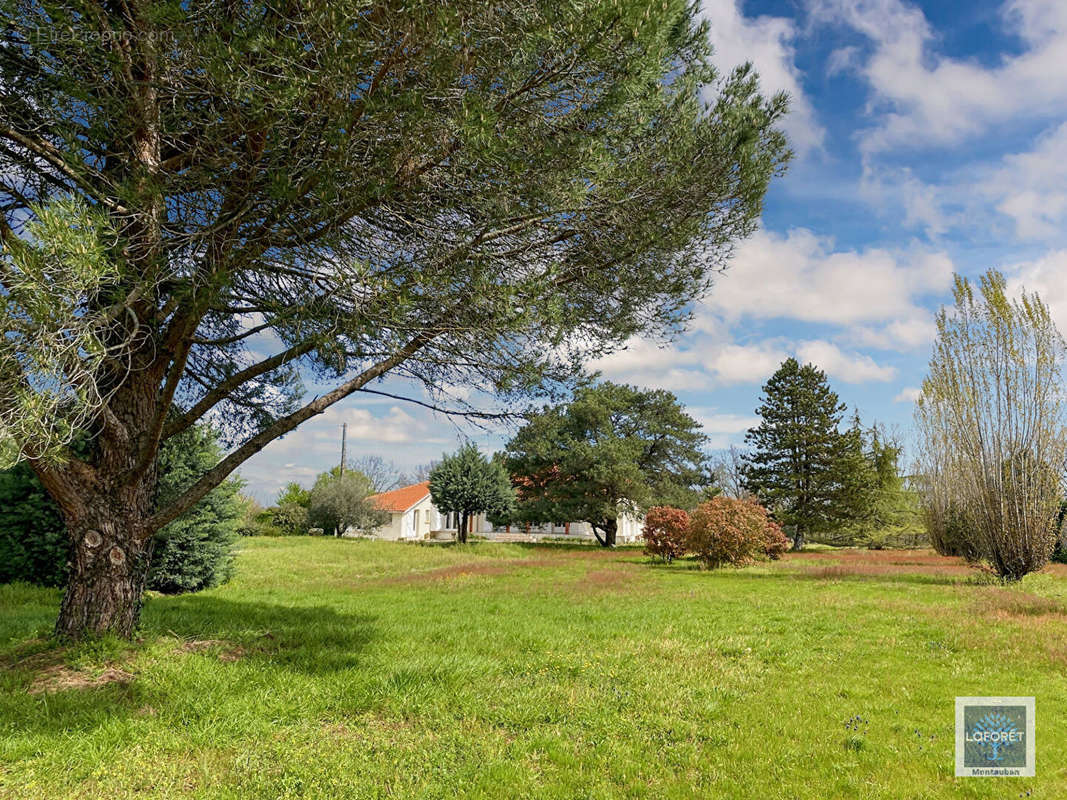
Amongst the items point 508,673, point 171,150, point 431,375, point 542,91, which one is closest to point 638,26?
point 542,91

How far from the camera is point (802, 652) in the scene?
8.03 m

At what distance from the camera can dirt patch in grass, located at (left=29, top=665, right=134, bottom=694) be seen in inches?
216

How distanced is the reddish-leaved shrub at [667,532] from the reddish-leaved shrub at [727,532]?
54.3 inches

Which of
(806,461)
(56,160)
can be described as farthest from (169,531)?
(806,461)

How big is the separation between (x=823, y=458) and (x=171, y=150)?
121ft

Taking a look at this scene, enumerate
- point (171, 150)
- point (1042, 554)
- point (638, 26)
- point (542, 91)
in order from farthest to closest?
point (1042, 554)
point (171, 150)
point (542, 91)
point (638, 26)

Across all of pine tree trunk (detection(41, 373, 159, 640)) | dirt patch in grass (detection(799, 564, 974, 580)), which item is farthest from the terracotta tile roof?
pine tree trunk (detection(41, 373, 159, 640))

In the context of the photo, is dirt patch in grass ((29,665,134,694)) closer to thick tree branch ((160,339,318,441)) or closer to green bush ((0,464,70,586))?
thick tree branch ((160,339,318,441))

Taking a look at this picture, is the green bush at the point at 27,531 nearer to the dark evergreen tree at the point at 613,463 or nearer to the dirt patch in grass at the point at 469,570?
the dirt patch in grass at the point at 469,570

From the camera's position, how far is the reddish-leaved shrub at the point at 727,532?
21.0 meters

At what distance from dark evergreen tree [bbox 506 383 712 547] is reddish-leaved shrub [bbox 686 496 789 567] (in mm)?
10281

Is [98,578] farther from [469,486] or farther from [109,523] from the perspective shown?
[469,486]

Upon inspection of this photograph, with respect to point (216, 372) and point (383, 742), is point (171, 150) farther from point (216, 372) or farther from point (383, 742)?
point (383, 742)

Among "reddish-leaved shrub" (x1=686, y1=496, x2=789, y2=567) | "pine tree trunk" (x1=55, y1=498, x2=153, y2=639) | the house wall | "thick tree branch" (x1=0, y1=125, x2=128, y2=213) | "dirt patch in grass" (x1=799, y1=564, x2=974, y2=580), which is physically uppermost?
"thick tree branch" (x1=0, y1=125, x2=128, y2=213)
